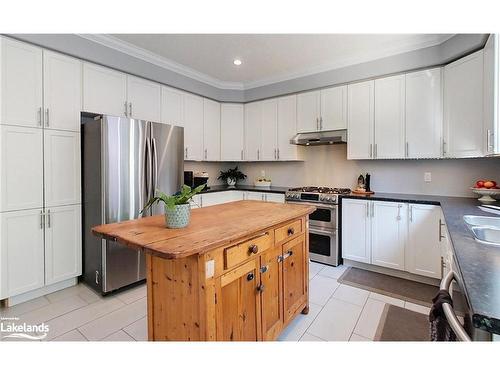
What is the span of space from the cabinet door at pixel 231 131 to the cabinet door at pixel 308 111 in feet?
3.68

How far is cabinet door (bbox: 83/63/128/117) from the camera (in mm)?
2604

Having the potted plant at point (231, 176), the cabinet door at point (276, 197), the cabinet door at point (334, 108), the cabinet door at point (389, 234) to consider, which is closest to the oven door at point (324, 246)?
the cabinet door at point (389, 234)

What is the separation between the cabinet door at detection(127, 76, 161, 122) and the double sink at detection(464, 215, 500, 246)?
3365 millimetres

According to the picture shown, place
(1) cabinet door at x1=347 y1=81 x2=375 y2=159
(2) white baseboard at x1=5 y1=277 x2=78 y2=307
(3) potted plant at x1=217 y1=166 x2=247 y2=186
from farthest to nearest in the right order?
(3) potted plant at x1=217 y1=166 x2=247 y2=186
(1) cabinet door at x1=347 y1=81 x2=375 y2=159
(2) white baseboard at x1=5 y1=277 x2=78 y2=307

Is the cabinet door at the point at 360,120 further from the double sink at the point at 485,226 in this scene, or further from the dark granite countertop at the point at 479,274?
the dark granite countertop at the point at 479,274

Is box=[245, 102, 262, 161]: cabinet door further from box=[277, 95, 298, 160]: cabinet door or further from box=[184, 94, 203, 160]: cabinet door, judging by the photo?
box=[184, 94, 203, 160]: cabinet door

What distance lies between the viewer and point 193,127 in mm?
3832

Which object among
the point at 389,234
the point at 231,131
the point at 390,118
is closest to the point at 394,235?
the point at 389,234

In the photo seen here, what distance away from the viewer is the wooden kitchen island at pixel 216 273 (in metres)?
1.16

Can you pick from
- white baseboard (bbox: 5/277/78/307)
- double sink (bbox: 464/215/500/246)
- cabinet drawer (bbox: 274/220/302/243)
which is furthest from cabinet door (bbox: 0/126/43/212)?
double sink (bbox: 464/215/500/246)

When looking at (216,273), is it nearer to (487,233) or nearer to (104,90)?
(487,233)
